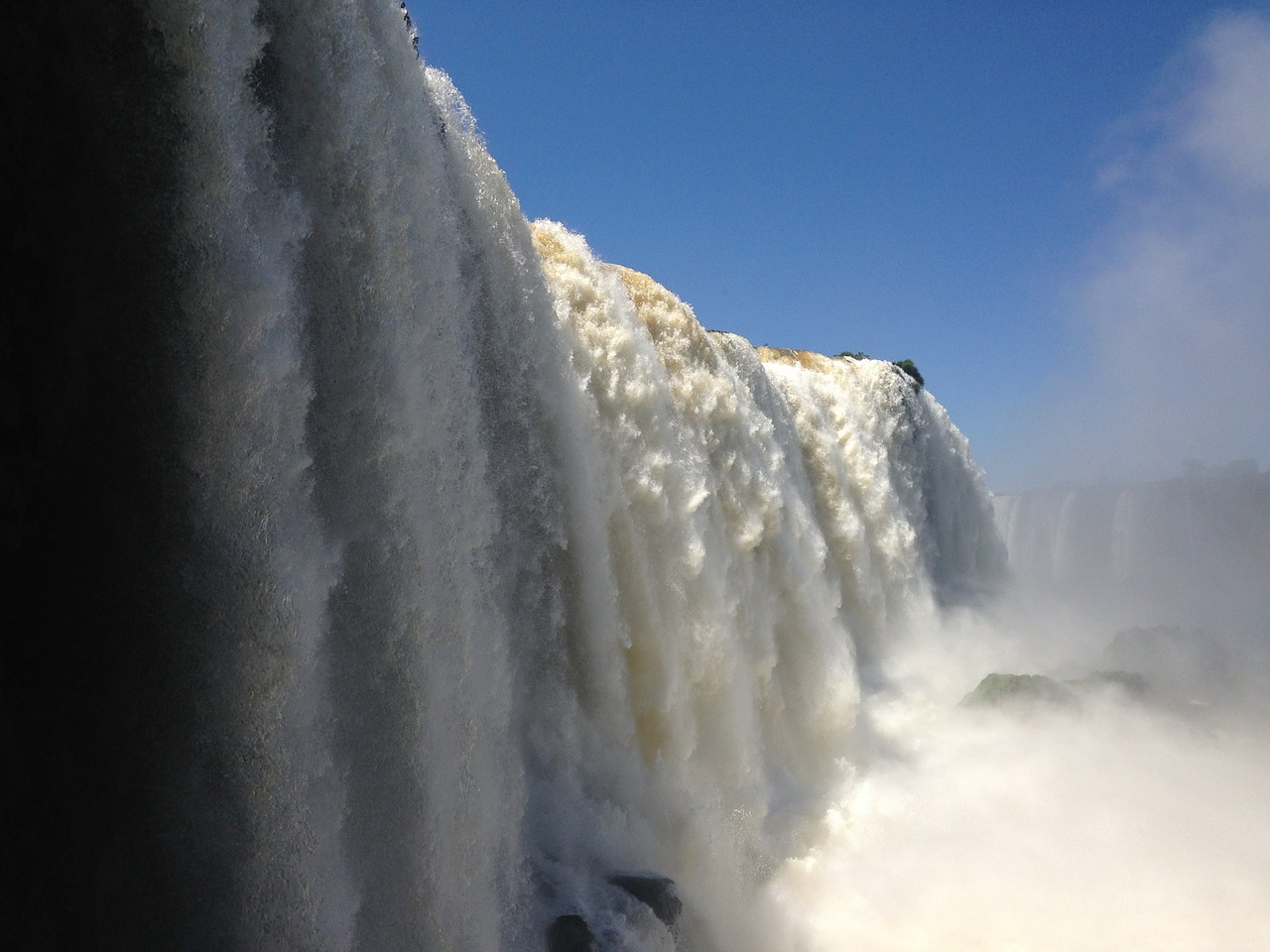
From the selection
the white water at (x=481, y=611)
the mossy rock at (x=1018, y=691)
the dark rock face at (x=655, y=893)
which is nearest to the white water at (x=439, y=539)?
the white water at (x=481, y=611)

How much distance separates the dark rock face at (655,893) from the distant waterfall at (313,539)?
48mm

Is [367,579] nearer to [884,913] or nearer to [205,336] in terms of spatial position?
[205,336]

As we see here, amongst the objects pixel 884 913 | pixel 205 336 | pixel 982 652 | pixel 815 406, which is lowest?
pixel 884 913

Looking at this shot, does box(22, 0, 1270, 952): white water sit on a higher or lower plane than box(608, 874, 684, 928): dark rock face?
higher

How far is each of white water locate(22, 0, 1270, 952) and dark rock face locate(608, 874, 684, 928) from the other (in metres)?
0.13

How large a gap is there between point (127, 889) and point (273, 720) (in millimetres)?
715

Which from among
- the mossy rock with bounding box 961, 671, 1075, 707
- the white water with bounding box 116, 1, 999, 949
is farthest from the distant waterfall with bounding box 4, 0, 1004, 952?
the mossy rock with bounding box 961, 671, 1075, 707

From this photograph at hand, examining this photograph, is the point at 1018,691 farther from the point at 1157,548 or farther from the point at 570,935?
the point at 1157,548

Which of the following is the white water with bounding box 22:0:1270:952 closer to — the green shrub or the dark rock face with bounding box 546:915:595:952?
the dark rock face with bounding box 546:915:595:952

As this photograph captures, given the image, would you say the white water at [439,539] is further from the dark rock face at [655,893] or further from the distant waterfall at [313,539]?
the dark rock face at [655,893]

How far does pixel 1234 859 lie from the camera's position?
6.68 meters

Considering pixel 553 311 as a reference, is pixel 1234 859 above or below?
below

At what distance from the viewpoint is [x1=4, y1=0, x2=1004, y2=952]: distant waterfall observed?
2.78m

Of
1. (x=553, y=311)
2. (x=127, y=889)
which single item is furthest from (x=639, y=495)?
(x=127, y=889)
